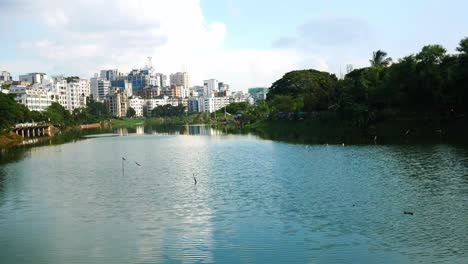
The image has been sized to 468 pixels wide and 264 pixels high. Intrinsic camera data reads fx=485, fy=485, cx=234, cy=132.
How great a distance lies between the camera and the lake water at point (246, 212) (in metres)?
14.1

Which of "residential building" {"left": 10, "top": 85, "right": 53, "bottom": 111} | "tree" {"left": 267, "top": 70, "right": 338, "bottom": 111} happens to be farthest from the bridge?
"tree" {"left": 267, "top": 70, "right": 338, "bottom": 111}

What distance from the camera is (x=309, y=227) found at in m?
16.2

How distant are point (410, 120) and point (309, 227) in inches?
1789

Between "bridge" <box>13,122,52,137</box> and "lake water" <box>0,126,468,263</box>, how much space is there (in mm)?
54903

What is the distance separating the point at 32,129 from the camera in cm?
9344

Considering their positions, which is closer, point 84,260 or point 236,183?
point 84,260

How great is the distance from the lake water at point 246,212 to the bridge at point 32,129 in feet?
180

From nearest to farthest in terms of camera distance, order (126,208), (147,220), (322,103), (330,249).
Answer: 1. (330,249)
2. (147,220)
3. (126,208)
4. (322,103)

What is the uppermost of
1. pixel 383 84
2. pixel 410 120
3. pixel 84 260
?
pixel 383 84

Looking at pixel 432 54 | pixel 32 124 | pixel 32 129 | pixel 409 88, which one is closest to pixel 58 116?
pixel 32 129

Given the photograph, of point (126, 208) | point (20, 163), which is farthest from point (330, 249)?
point (20, 163)

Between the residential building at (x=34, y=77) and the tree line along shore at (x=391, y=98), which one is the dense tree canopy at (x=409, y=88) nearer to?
the tree line along shore at (x=391, y=98)

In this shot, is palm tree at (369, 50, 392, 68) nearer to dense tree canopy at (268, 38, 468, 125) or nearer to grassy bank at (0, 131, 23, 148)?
dense tree canopy at (268, 38, 468, 125)

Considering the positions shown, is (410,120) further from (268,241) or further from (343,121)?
(268,241)
